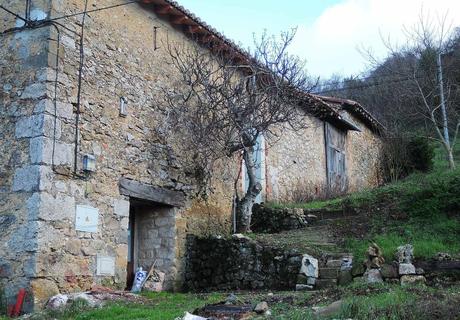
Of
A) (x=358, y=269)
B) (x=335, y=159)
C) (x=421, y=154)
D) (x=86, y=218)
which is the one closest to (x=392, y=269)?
(x=358, y=269)

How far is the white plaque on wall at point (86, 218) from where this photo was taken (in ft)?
25.4

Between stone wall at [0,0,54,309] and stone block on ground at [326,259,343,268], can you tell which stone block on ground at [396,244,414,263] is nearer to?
stone block on ground at [326,259,343,268]

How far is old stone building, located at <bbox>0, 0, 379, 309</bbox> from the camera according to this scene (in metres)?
→ 7.29

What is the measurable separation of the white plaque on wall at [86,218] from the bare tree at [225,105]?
2741mm

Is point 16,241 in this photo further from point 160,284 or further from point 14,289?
point 160,284

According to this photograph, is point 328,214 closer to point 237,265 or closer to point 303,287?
point 237,265

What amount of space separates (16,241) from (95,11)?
383 centimetres

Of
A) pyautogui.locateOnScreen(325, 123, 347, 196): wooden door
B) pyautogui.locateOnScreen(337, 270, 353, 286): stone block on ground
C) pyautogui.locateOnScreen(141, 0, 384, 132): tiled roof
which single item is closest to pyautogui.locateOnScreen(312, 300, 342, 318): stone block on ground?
pyautogui.locateOnScreen(337, 270, 353, 286): stone block on ground

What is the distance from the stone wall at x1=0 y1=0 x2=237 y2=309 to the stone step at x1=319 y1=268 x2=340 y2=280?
284 centimetres

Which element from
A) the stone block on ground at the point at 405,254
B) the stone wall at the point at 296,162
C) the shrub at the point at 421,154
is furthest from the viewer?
the shrub at the point at 421,154

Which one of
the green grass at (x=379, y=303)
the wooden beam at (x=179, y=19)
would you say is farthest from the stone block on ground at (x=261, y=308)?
the wooden beam at (x=179, y=19)

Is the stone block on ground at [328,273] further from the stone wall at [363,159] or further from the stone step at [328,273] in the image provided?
the stone wall at [363,159]

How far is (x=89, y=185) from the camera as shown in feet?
26.3

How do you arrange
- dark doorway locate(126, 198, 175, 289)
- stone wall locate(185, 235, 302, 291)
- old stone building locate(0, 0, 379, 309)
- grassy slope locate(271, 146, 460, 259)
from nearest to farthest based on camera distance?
old stone building locate(0, 0, 379, 309) < grassy slope locate(271, 146, 460, 259) < stone wall locate(185, 235, 302, 291) < dark doorway locate(126, 198, 175, 289)
